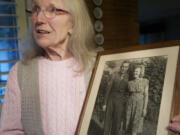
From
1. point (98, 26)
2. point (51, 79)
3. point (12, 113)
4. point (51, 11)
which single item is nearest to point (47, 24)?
point (51, 11)

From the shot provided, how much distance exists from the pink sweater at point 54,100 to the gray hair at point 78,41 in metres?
0.06

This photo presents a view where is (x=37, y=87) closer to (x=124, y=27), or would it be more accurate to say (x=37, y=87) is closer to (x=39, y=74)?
(x=39, y=74)

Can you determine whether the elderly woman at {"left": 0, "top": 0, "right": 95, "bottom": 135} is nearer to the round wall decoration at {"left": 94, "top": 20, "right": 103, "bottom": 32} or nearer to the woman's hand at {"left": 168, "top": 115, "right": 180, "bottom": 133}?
the woman's hand at {"left": 168, "top": 115, "right": 180, "bottom": 133}

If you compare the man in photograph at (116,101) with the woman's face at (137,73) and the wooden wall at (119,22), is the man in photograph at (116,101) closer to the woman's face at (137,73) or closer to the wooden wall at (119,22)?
the woman's face at (137,73)

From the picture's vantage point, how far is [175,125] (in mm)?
473

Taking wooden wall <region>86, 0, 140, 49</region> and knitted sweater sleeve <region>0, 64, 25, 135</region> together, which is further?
wooden wall <region>86, 0, 140, 49</region>

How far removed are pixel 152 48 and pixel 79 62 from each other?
0.33 m

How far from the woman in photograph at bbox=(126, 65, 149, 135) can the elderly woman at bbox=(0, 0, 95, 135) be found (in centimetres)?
24

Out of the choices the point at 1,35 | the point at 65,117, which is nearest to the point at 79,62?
the point at 65,117

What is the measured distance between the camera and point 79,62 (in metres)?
0.83

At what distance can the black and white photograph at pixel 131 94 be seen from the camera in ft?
1.77

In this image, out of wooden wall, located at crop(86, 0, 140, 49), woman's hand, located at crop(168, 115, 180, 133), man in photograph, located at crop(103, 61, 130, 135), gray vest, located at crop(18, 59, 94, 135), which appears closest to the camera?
woman's hand, located at crop(168, 115, 180, 133)

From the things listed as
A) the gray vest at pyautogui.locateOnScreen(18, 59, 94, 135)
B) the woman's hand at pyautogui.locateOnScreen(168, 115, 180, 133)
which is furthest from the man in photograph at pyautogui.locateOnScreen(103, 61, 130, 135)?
the gray vest at pyautogui.locateOnScreen(18, 59, 94, 135)

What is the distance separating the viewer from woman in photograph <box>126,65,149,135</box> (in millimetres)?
557
